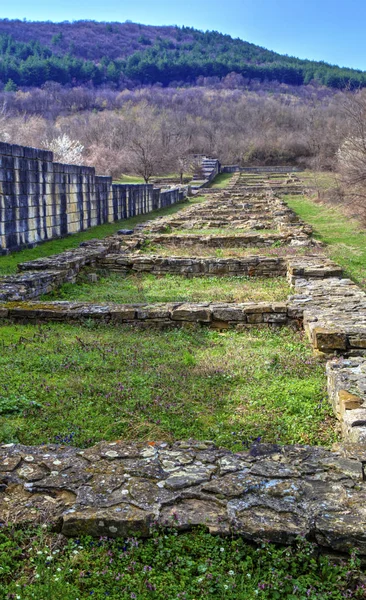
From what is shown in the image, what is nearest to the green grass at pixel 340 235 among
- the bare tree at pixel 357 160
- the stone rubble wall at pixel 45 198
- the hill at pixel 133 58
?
the bare tree at pixel 357 160

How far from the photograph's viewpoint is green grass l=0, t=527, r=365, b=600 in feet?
8.07

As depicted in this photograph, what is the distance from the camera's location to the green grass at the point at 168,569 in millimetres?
2461

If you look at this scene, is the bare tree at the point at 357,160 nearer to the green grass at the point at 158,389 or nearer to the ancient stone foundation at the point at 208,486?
the green grass at the point at 158,389

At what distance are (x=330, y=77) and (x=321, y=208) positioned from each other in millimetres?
127789

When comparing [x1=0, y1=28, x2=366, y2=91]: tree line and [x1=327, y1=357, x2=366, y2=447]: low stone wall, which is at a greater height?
[x1=0, y1=28, x2=366, y2=91]: tree line

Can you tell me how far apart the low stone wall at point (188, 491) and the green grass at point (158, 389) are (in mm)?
561

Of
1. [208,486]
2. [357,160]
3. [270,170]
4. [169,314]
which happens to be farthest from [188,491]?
[270,170]

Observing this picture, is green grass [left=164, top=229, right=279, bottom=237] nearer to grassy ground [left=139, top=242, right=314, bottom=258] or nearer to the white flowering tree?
grassy ground [left=139, top=242, right=314, bottom=258]

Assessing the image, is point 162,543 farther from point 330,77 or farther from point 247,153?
point 330,77

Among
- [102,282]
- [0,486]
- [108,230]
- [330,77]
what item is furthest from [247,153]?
[330,77]

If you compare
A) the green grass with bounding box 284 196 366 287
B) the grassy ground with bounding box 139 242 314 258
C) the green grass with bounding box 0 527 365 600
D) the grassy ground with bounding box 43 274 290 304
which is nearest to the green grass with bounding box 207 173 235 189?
the green grass with bounding box 284 196 366 287

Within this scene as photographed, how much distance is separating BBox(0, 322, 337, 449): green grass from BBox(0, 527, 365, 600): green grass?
4.16 ft

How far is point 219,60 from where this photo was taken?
15362 centimetres

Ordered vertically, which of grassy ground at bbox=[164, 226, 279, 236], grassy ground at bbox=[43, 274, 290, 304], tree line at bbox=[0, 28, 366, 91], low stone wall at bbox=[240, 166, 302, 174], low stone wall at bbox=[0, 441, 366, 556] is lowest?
grassy ground at bbox=[43, 274, 290, 304]
